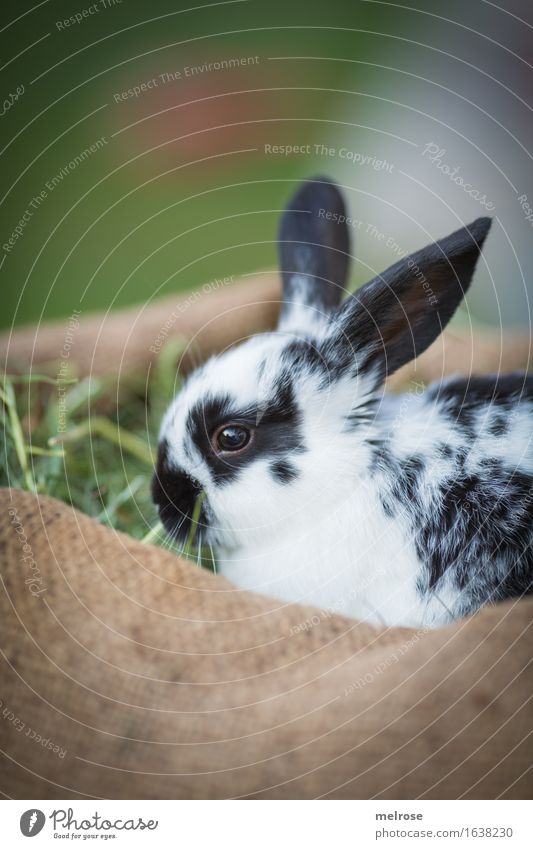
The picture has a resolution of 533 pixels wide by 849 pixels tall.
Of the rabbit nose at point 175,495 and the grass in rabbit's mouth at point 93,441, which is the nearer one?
the rabbit nose at point 175,495

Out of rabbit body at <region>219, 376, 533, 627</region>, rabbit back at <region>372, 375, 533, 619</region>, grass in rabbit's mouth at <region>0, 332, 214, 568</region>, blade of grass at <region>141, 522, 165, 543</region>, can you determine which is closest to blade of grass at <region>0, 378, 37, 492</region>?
grass in rabbit's mouth at <region>0, 332, 214, 568</region>

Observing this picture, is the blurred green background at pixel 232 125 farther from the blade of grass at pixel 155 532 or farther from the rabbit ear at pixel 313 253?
the blade of grass at pixel 155 532

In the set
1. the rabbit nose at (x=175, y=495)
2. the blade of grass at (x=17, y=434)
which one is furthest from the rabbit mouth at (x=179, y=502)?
the blade of grass at (x=17, y=434)

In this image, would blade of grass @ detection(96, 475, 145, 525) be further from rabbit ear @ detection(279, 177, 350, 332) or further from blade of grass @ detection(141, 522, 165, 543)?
rabbit ear @ detection(279, 177, 350, 332)

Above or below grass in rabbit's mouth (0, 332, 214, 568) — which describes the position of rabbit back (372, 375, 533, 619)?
below

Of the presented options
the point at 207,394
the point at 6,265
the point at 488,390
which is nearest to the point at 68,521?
the point at 207,394

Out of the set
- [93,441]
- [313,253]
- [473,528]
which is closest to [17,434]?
[93,441]
